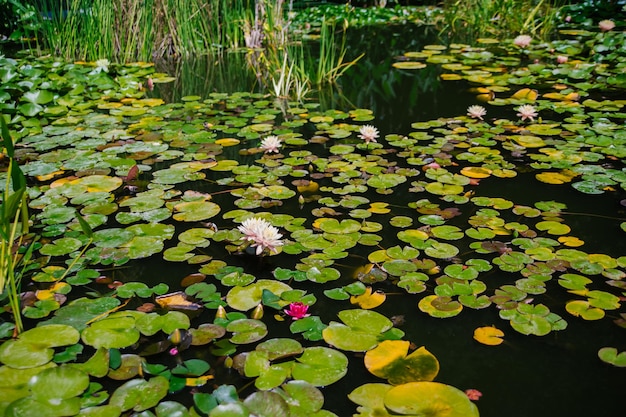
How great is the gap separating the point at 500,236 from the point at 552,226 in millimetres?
193

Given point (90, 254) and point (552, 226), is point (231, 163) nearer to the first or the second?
point (90, 254)

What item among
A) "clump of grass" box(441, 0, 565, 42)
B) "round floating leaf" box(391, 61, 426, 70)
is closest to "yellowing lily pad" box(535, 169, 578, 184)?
"round floating leaf" box(391, 61, 426, 70)

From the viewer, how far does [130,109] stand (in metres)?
3.24

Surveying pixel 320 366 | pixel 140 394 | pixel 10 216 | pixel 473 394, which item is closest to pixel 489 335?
pixel 473 394

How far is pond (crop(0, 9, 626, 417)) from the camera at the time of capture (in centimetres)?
125

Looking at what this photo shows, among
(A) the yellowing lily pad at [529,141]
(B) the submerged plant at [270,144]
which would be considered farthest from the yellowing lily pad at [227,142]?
(A) the yellowing lily pad at [529,141]

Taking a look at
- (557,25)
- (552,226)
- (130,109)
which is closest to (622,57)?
(557,25)

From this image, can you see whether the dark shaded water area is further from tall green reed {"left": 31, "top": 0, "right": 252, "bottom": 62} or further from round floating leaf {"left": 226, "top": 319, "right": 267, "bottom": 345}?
tall green reed {"left": 31, "top": 0, "right": 252, "bottom": 62}

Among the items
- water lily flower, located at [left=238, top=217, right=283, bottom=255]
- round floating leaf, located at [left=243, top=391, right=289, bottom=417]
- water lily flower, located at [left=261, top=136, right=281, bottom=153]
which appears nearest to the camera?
round floating leaf, located at [left=243, top=391, right=289, bottom=417]

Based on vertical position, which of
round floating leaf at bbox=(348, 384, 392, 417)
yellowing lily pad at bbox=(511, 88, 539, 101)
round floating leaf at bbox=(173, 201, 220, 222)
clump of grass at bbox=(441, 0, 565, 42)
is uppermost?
clump of grass at bbox=(441, 0, 565, 42)

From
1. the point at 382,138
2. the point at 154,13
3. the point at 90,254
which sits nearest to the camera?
the point at 90,254

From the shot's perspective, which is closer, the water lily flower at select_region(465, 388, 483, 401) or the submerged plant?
the water lily flower at select_region(465, 388, 483, 401)

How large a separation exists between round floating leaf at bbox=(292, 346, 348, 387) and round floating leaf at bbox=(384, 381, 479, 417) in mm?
135

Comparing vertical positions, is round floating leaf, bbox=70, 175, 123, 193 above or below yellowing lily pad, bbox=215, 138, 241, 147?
below
